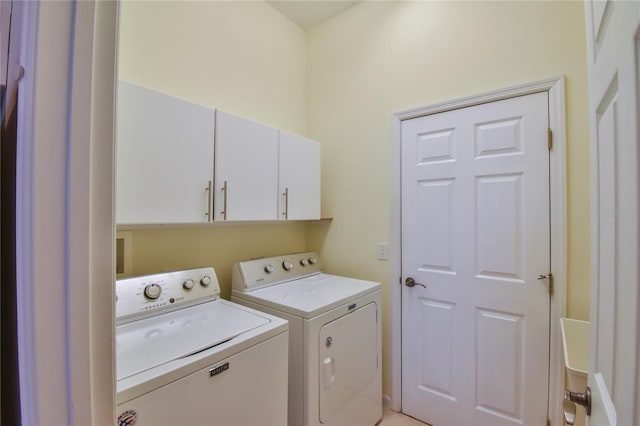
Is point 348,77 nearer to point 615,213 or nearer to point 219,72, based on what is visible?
point 219,72

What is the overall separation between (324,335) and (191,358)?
73 cm

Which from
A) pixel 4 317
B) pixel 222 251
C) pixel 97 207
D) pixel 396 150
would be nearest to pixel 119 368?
pixel 4 317

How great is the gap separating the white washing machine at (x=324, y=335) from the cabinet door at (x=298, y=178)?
40 cm

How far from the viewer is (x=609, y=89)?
61 cm

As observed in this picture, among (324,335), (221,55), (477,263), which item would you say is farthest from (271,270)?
(221,55)

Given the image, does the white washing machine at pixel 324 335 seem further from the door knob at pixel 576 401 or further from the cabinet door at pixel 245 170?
the door knob at pixel 576 401

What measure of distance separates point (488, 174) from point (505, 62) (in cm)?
70

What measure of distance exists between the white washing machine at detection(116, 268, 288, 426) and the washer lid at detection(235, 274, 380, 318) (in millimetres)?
172

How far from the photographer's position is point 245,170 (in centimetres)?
175

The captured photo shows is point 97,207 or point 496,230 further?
point 496,230

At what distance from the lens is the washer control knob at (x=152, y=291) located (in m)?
1.43

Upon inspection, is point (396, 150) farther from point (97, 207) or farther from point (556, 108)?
point (97, 207)

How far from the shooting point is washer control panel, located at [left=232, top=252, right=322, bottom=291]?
191cm

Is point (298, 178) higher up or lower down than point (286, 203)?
higher up
